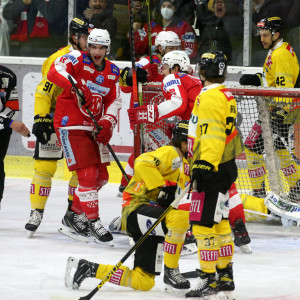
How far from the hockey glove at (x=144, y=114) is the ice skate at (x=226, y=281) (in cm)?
157

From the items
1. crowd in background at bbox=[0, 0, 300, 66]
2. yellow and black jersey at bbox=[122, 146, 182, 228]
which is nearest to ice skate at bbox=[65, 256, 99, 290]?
yellow and black jersey at bbox=[122, 146, 182, 228]

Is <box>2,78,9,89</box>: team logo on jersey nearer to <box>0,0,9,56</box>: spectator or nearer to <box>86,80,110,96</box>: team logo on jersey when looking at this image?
<box>86,80,110,96</box>: team logo on jersey

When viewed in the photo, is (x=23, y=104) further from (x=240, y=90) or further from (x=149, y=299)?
(x=149, y=299)

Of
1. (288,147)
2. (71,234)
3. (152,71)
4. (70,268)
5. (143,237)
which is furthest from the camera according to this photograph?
(152,71)

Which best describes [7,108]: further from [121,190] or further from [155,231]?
[155,231]

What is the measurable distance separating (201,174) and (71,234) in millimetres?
2034

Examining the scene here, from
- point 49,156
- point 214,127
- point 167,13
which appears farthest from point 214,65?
point 167,13

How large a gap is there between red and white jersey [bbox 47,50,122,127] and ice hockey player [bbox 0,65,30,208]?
1.03ft

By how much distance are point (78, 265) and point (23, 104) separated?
Answer: 4197mm

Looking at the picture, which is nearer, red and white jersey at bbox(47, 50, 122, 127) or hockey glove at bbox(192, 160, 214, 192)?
hockey glove at bbox(192, 160, 214, 192)

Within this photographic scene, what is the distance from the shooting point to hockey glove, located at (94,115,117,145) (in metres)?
5.87

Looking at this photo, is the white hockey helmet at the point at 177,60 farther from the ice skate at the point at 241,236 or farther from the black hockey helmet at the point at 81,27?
the ice skate at the point at 241,236

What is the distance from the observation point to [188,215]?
468 centimetres

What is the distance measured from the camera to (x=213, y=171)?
14.2 feet
